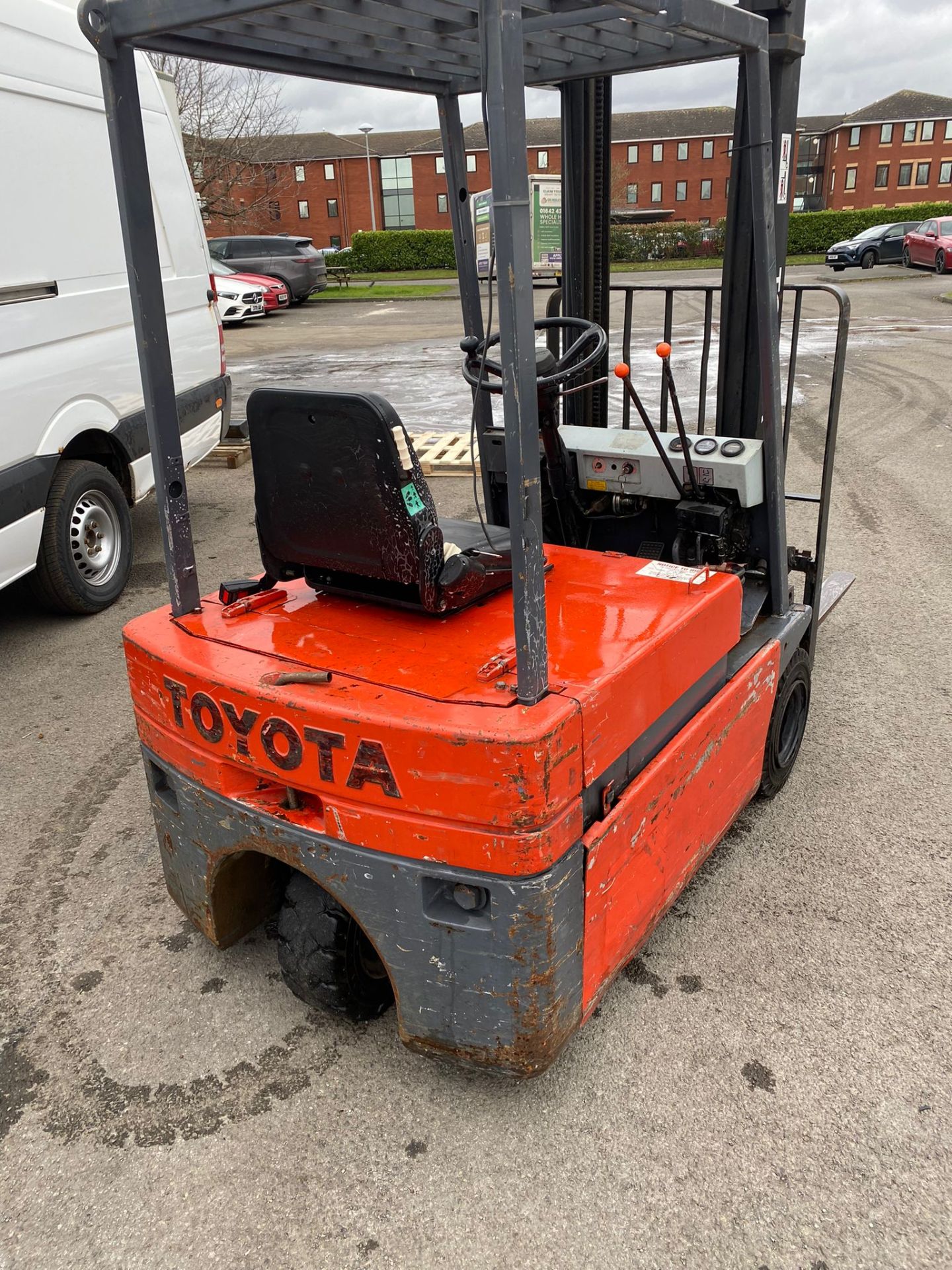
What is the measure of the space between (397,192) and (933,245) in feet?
152

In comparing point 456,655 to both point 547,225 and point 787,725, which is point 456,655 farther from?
point 547,225

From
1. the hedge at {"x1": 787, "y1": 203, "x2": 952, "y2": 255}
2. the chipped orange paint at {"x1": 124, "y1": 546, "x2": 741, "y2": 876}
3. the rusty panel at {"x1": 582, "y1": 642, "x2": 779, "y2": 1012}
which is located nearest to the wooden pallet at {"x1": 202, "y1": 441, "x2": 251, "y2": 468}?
the chipped orange paint at {"x1": 124, "y1": 546, "x2": 741, "y2": 876}

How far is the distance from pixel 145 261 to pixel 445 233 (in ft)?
126

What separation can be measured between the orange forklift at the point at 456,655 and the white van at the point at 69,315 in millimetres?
2505

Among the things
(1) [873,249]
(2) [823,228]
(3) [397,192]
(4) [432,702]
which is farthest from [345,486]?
(3) [397,192]

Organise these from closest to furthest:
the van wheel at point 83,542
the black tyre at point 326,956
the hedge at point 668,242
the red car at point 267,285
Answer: the black tyre at point 326,956 → the van wheel at point 83,542 → the red car at point 267,285 → the hedge at point 668,242

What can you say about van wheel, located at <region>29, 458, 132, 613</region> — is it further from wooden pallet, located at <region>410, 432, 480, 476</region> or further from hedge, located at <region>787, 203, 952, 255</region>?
hedge, located at <region>787, 203, 952, 255</region>

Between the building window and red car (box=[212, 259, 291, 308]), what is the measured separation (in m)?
44.4

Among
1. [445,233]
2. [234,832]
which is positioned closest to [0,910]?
[234,832]

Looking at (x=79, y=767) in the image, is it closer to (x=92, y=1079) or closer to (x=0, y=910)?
(x=0, y=910)

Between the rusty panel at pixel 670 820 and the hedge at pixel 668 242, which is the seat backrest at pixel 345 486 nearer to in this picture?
the rusty panel at pixel 670 820

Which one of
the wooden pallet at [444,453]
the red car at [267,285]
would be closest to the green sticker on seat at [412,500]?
the wooden pallet at [444,453]

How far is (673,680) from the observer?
259cm

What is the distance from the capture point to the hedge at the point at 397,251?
37562 mm
